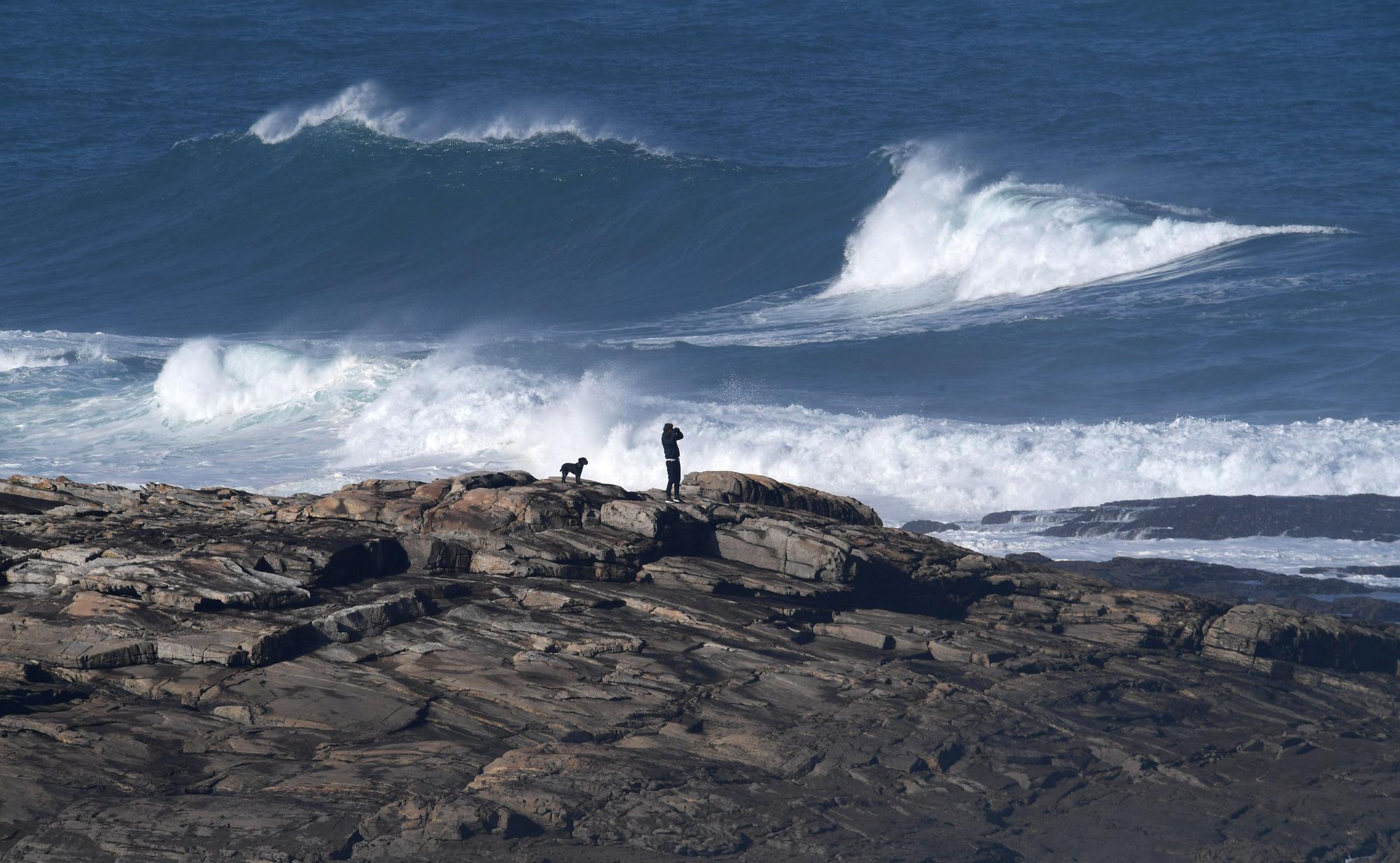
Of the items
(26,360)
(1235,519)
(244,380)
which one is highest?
(26,360)

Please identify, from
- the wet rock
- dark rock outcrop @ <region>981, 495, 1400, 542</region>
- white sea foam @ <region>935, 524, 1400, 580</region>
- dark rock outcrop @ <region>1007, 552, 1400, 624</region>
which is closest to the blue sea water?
dark rock outcrop @ <region>981, 495, 1400, 542</region>

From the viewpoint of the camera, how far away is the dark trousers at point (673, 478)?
1560cm

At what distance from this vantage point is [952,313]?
1347 inches

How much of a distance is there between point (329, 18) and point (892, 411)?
37.0 meters

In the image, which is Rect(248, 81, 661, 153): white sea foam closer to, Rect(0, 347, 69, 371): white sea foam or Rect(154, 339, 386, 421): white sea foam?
Rect(0, 347, 69, 371): white sea foam

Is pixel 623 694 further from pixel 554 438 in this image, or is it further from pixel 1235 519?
pixel 554 438

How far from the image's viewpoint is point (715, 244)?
39.1 meters

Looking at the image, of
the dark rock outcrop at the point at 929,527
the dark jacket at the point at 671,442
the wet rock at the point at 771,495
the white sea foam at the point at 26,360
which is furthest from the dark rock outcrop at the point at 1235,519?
the white sea foam at the point at 26,360

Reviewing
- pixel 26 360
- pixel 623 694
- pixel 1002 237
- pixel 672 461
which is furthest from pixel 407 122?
pixel 623 694

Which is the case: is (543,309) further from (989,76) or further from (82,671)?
(82,671)

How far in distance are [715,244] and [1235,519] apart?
21.3 metres

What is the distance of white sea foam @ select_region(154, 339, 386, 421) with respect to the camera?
3047 cm

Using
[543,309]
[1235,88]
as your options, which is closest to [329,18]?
[543,309]

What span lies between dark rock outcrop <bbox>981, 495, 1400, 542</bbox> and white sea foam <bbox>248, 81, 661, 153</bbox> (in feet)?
→ 82.3
